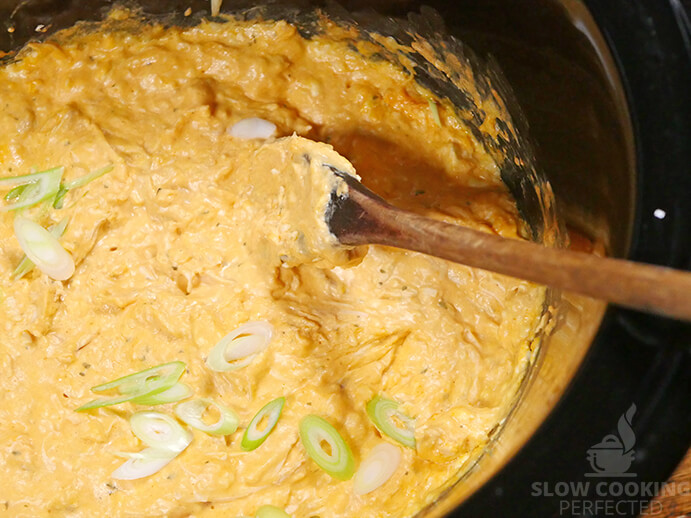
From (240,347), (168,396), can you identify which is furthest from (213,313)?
(168,396)

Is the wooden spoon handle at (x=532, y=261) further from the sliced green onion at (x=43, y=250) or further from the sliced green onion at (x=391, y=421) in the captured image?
the sliced green onion at (x=43, y=250)

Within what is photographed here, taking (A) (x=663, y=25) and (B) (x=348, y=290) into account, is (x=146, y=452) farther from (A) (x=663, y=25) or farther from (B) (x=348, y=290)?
(A) (x=663, y=25)

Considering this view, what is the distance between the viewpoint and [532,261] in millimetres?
988

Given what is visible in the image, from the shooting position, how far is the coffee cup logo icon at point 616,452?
42.3 inches

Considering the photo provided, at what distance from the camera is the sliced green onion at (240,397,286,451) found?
1.60 m

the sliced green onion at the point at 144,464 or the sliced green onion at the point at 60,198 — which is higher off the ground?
the sliced green onion at the point at 60,198

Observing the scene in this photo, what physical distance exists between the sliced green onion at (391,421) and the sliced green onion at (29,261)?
97 centimetres

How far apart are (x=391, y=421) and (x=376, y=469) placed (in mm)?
129

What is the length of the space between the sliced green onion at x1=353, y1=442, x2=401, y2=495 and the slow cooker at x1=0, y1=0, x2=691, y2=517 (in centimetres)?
27

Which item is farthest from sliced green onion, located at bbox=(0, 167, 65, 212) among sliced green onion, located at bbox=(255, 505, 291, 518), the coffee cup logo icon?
the coffee cup logo icon

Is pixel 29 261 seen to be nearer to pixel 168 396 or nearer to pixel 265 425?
pixel 168 396

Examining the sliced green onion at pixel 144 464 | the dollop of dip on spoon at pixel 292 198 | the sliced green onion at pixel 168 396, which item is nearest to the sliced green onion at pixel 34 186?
the dollop of dip on spoon at pixel 292 198

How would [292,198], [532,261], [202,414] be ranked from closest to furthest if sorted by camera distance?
[532,261], [292,198], [202,414]

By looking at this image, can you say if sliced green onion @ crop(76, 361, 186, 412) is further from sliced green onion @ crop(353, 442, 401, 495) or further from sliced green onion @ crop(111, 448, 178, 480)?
sliced green onion @ crop(353, 442, 401, 495)
